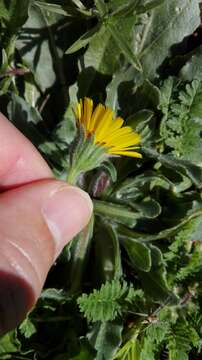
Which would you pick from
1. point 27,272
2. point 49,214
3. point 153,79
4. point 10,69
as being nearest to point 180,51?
point 153,79

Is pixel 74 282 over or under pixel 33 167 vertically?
under

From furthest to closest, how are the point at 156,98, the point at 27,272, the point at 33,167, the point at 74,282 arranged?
the point at 74,282
the point at 156,98
the point at 33,167
the point at 27,272

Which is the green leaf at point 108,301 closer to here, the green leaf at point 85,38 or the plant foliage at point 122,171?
the plant foliage at point 122,171

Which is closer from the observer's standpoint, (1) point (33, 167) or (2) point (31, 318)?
(1) point (33, 167)

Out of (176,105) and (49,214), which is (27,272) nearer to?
(49,214)

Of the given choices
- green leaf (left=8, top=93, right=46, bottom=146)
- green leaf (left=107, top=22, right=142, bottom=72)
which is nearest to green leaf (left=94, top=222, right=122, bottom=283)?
green leaf (left=8, top=93, right=46, bottom=146)

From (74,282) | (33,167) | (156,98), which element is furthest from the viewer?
(74,282)

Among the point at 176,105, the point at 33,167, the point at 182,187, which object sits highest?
the point at 33,167
